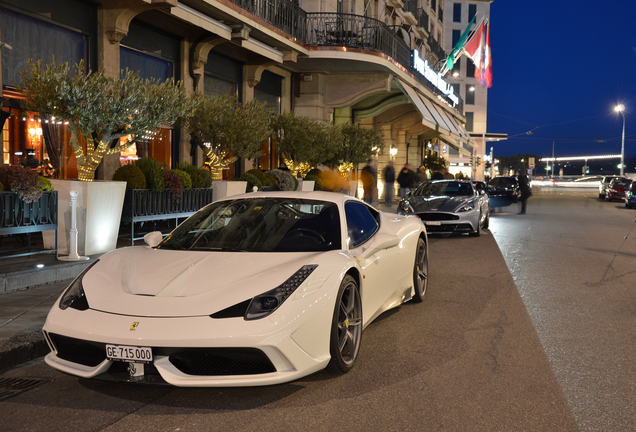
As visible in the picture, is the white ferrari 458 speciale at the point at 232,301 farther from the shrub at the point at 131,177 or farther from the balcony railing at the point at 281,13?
the balcony railing at the point at 281,13

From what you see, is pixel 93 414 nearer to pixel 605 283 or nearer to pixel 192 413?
pixel 192 413

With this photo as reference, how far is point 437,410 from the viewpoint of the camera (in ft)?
13.0

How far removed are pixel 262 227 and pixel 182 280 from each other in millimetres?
1257

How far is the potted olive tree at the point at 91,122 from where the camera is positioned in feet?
30.6

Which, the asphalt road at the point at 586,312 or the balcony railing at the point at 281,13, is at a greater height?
the balcony railing at the point at 281,13

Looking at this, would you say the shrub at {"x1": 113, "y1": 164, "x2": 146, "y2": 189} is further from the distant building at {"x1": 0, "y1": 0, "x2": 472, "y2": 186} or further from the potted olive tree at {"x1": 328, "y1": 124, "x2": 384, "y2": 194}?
the potted olive tree at {"x1": 328, "y1": 124, "x2": 384, "y2": 194}

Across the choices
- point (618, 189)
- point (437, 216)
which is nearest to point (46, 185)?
point (437, 216)

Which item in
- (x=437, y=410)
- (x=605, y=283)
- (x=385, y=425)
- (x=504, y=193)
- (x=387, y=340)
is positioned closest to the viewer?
(x=385, y=425)

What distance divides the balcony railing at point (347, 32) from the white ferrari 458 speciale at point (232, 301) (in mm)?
17192

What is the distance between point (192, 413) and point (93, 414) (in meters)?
0.60

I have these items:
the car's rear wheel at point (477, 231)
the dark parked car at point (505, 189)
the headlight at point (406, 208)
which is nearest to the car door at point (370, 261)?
the headlight at point (406, 208)

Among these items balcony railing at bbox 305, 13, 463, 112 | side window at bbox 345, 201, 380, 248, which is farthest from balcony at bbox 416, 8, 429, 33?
side window at bbox 345, 201, 380, 248

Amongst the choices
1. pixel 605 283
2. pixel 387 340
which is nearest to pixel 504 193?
pixel 605 283

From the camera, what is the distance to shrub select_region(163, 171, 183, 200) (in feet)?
37.6
